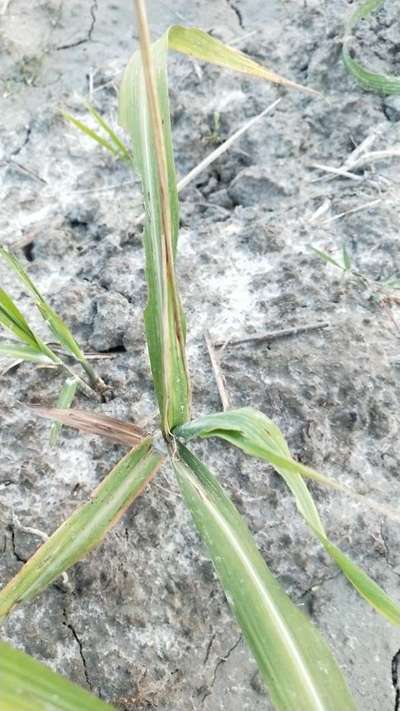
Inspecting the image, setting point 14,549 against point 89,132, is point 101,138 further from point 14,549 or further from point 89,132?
point 14,549

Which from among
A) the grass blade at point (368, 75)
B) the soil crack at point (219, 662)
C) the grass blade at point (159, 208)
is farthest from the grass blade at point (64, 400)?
the grass blade at point (368, 75)

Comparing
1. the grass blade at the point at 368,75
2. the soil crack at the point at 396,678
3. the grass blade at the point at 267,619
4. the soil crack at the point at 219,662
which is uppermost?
the grass blade at the point at 368,75

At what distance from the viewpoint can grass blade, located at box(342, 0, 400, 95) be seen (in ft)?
6.08

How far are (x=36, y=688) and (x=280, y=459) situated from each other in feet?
1.23

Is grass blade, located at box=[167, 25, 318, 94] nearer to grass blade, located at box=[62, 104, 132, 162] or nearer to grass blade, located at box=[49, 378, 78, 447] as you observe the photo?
grass blade, located at box=[62, 104, 132, 162]

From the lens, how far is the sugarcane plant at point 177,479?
0.77 metres

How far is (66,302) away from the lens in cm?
154

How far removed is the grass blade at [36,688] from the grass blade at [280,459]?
0.32 metres

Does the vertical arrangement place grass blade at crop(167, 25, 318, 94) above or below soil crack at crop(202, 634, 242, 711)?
above

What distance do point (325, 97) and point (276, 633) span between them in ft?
5.37

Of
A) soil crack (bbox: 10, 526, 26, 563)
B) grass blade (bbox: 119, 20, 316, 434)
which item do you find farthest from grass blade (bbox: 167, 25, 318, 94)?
soil crack (bbox: 10, 526, 26, 563)

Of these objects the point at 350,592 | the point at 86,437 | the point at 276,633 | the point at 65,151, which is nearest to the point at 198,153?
the point at 65,151

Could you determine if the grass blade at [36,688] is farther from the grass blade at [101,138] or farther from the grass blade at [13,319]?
the grass blade at [101,138]

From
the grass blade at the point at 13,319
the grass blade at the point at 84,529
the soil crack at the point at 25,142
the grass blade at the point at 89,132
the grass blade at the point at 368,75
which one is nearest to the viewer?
the grass blade at the point at 84,529
